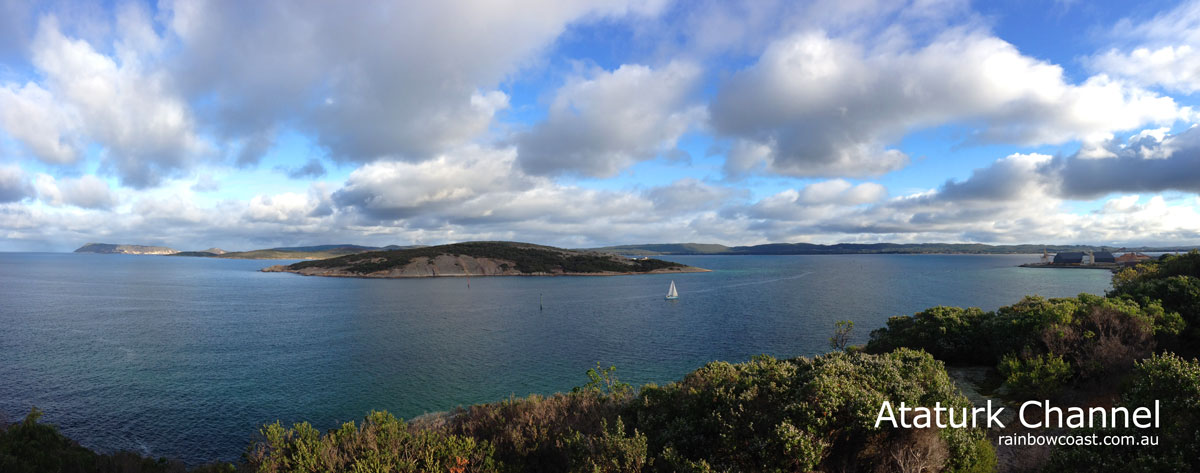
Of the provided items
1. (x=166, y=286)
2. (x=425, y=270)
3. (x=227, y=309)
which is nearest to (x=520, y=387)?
(x=227, y=309)

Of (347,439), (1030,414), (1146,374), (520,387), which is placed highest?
(1146,374)

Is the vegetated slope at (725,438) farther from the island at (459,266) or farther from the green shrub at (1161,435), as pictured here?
the island at (459,266)

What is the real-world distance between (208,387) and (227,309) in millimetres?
53938

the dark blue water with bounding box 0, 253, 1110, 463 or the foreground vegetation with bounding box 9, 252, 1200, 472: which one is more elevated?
the foreground vegetation with bounding box 9, 252, 1200, 472

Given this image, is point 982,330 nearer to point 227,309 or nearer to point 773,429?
point 773,429

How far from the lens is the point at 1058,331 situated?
22859mm

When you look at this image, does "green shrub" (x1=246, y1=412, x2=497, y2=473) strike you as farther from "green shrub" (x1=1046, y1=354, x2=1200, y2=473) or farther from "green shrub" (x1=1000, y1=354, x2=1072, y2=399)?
"green shrub" (x1=1000, y1=354, x2=1072, y2=399)

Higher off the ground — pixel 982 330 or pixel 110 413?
pixel 982 330

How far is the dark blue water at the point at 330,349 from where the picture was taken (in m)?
31.2

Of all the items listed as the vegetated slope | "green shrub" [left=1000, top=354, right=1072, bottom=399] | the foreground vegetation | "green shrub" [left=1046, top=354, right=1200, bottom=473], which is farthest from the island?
"green shrub" [left=1046, top=354, right=1200, bottom=473]

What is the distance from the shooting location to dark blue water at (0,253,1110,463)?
3122cm

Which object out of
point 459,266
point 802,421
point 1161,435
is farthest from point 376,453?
point 459,266

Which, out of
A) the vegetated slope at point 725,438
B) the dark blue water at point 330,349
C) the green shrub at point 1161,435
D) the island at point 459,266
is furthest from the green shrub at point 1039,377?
the island at point 459,266

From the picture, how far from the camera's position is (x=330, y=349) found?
49656 mm
